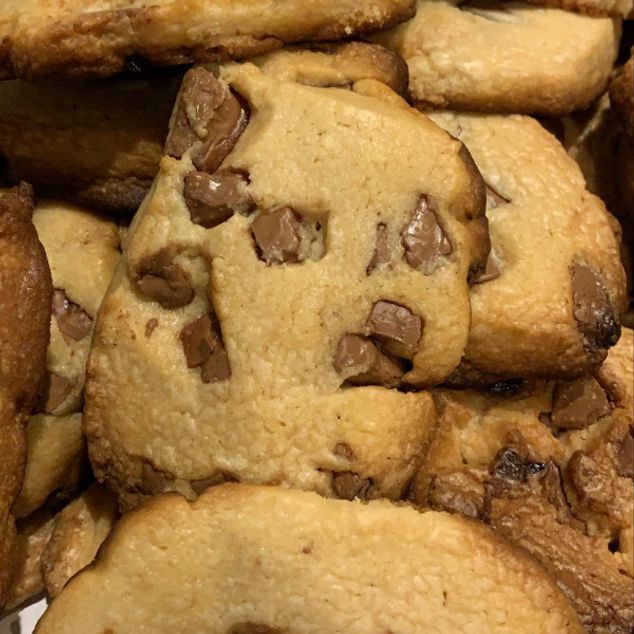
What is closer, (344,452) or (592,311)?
(344,452)

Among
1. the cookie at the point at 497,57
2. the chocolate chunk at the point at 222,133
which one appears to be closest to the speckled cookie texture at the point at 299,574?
the chocolate chunk at the point at 222,133

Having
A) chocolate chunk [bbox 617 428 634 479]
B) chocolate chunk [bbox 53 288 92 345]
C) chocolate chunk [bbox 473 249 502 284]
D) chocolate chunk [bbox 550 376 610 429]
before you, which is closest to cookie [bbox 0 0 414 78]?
chocolate chunk [bbox 53 288 92 345]

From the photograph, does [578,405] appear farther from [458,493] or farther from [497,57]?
[497,57]

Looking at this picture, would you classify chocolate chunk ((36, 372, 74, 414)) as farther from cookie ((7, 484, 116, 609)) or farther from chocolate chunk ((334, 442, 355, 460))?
chocolate chunk ((334, 442, 355, 460))

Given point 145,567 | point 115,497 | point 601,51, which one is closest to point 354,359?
point 145,567

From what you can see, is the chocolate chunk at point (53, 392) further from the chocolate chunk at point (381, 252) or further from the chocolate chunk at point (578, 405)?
the chocolate chunk at point (578, 405)

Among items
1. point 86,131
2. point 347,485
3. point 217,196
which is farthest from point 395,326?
point 86,131
